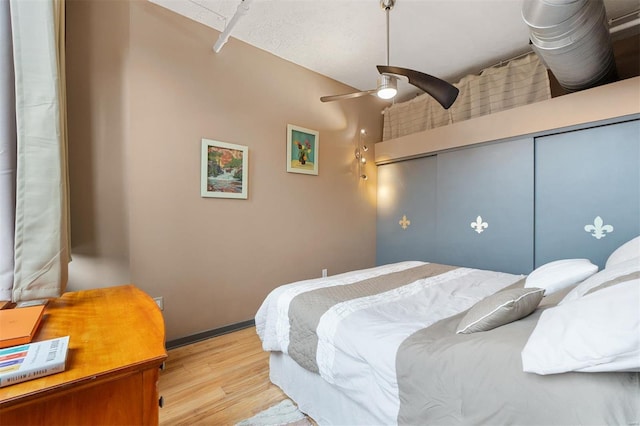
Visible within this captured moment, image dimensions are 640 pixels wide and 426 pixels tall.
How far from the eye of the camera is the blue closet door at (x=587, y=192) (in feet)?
7.09

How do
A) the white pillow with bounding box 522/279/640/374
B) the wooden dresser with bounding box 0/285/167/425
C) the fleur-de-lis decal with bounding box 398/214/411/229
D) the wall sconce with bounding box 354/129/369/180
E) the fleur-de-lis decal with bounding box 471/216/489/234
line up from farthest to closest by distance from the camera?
1. the wall sconce with bounding box 354/129/369/180
2. the fleur-de-lis decal with bounding box 398/214/411/229
3. the fleur-de-lis decal with bounding box 471/216/489/234
4. the white pillow with bounding box 522/279/640/374
5. the wooden dresser with bounding box 0/285/167/425

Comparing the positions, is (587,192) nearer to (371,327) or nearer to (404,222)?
(404,222)

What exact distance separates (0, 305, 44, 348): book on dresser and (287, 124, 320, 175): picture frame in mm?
2296

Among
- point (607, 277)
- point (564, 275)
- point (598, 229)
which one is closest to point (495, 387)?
point (607, 277)

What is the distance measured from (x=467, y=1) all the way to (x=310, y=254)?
267 centimetres

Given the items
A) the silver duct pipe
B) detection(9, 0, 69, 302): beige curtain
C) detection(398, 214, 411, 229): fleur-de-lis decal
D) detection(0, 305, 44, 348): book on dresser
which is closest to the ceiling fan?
the silver duct pipe

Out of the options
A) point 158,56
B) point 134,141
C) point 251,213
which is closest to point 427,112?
point 251,213

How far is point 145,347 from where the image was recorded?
795mm

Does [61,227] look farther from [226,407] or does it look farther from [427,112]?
[427,112]

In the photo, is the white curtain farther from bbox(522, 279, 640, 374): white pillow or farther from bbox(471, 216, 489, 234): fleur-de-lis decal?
bbox(471, 216, 489, 234): fleur-de-lis decal

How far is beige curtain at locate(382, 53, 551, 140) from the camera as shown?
2.68m

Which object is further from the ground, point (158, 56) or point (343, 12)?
point (343, 12)

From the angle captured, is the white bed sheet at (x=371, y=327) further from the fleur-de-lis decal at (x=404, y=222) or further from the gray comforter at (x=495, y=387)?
the fleur-de-lis decal at (x=404, y=222)

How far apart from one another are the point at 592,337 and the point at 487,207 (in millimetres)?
2362
